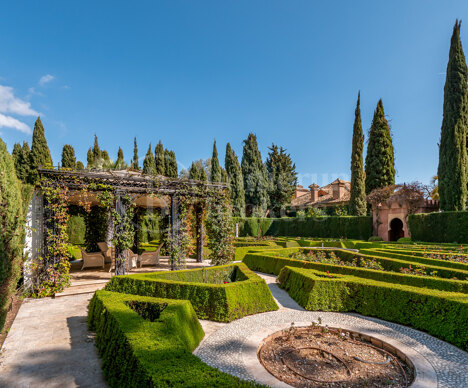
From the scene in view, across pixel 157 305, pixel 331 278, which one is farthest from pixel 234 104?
pixel 157 305

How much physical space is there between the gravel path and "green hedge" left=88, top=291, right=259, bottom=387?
19.5 inches

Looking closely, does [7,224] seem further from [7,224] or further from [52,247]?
[52,247]

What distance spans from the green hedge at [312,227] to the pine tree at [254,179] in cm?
586

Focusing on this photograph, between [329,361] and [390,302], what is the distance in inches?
110

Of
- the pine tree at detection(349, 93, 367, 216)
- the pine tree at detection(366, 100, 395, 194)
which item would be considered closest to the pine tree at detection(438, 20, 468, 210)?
the pine tree at detection(366, 100, 395, 194)

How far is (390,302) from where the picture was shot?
6.10 m

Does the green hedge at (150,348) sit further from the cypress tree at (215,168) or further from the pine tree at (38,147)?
the cypress tree at (215,168)

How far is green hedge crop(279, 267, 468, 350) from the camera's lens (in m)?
4.98

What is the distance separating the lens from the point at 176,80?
1304 cm

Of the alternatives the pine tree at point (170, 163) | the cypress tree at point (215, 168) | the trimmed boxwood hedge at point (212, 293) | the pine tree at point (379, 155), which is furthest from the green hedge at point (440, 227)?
the pine tree at point (170, 163)

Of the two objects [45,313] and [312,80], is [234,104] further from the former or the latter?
[45,313]

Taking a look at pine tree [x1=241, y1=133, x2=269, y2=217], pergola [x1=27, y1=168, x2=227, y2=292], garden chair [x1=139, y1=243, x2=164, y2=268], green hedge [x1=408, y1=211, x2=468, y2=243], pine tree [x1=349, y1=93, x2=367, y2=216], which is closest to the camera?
pergola [x1=27, y1=168, x2=227, y2=292]

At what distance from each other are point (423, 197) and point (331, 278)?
685 inches

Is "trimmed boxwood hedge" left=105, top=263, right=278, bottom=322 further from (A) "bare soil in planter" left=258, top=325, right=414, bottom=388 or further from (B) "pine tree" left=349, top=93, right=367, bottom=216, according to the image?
(B) "pine tree" left=349, top=93, right=367, bottom=216
